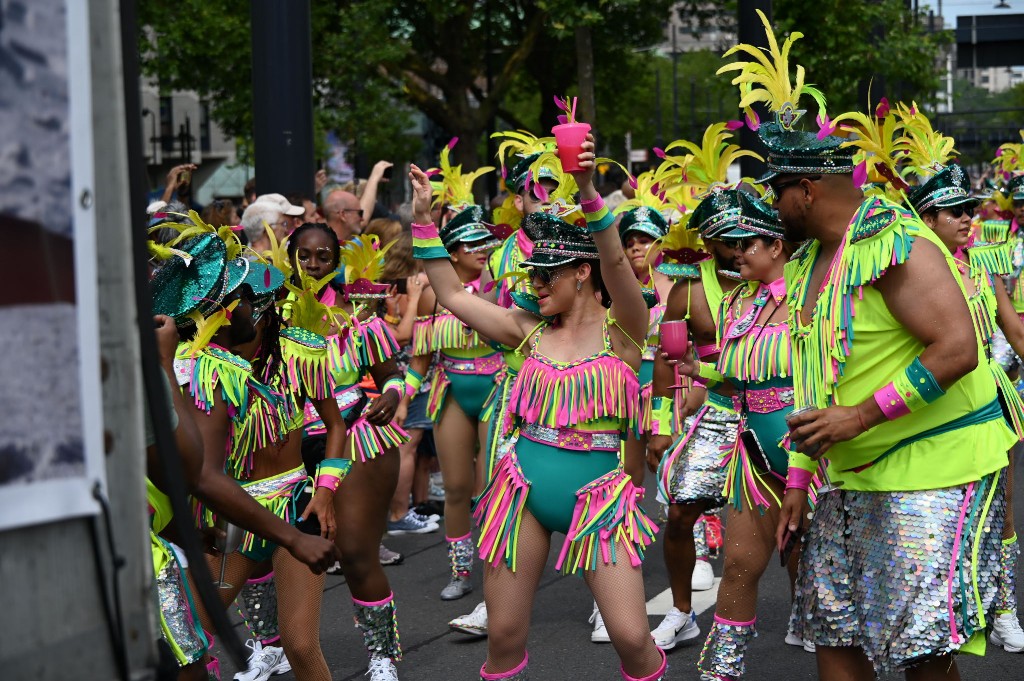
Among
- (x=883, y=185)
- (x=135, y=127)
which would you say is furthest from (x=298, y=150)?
(x=135, y=127)

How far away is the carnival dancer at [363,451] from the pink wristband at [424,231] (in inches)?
26.3

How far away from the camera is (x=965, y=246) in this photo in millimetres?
7770

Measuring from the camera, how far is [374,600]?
5.35 metres

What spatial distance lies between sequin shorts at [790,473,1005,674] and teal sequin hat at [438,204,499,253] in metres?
4.03

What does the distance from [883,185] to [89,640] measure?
17.2ft

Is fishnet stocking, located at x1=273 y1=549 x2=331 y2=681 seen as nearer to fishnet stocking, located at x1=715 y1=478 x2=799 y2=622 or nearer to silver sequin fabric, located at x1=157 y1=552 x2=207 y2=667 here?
silver sequin fabric, located at x1=157 y1=552 x2=207 y2=667

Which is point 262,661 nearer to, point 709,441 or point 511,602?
point 511,602

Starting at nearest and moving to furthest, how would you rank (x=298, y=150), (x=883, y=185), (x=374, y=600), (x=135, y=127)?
(x=135, y=127)
(x=374, y=600)
(x=883, y=185)
(x=298, y=150)

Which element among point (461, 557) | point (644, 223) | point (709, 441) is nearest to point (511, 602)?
point (709, 441)

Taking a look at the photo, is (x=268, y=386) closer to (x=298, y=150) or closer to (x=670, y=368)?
(x=670, y=368)

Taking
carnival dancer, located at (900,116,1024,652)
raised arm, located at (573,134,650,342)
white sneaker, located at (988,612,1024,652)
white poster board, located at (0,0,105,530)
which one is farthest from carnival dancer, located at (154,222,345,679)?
white sneaker, located at (988,612,1024,652)

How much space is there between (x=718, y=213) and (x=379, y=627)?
2.28 metres

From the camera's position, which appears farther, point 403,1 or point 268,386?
point 403,1

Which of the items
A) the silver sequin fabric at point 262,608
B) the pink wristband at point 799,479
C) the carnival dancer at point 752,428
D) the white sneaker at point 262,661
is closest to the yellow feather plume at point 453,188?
the carnival dancer at point 752,428
